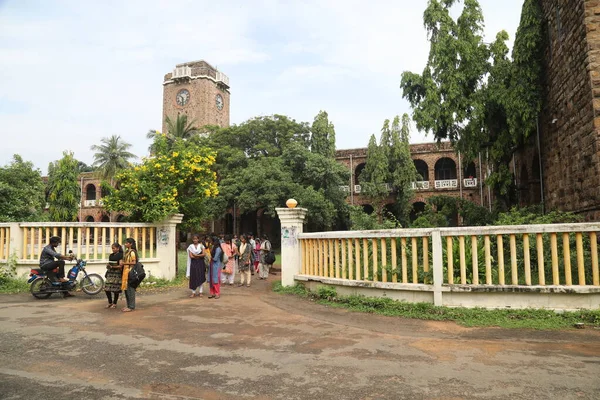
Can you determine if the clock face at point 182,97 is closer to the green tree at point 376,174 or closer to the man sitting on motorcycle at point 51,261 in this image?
the green tree at point 376,174

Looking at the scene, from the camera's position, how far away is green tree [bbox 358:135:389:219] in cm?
2659

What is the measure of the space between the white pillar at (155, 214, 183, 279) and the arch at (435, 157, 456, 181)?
23.9 metres

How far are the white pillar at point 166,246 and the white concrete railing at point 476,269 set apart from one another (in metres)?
4.67

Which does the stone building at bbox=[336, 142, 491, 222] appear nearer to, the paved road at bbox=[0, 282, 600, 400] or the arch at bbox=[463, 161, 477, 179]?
the arch at bbox=[463, 161, 477, 179]

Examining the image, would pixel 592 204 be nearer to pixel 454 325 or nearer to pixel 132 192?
pixel 454 325

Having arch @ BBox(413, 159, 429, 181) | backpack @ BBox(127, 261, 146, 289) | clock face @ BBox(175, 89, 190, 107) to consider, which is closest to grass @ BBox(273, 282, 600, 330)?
backpack @ BBox(127, 261, 146, 289)

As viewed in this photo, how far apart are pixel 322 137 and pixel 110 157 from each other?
60.3 ft

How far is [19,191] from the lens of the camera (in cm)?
1652

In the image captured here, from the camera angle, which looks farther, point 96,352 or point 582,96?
point 582,96

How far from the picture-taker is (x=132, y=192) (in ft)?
35.2

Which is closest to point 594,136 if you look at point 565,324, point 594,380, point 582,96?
point 582,96

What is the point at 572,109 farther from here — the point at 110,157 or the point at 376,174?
the point at 110,157

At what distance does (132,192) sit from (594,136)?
10.3 metres

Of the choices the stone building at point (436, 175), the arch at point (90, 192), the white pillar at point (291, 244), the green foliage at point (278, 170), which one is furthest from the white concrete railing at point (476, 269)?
the arch at point (90, 192)
